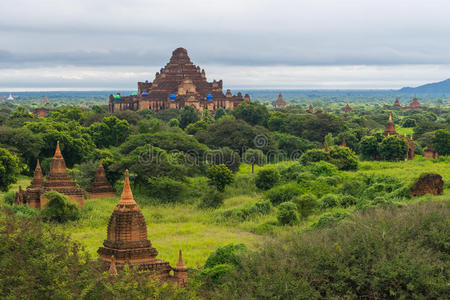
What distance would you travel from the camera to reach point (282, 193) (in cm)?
4256

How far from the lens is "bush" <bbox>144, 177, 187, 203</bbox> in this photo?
1700 inches

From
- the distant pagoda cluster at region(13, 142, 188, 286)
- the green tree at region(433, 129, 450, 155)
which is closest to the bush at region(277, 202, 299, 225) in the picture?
the distant pagoda cluster at region(13, 142, 188, 286)

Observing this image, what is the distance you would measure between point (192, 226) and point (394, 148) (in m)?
26.2

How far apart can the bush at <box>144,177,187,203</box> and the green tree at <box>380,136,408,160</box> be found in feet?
71.3

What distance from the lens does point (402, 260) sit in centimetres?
1992

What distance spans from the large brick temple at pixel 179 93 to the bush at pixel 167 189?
170ft

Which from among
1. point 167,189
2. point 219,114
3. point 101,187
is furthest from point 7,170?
point 219,114

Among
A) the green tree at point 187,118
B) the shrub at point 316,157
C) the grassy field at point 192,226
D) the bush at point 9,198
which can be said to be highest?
the green tree at point 187,118

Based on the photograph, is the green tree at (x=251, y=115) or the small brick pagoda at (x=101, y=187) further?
the green tree at (x=251, y=115)

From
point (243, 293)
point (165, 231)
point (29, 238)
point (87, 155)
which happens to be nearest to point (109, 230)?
point (29, 238)

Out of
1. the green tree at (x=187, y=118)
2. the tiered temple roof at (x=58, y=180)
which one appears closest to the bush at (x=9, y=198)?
the tiered temple roof at (x=58, y=180)

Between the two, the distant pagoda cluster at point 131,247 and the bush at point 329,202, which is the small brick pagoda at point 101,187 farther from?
the distant pagoda cluster at point 131,247

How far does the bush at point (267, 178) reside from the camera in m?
46.4

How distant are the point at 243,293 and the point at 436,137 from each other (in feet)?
144
